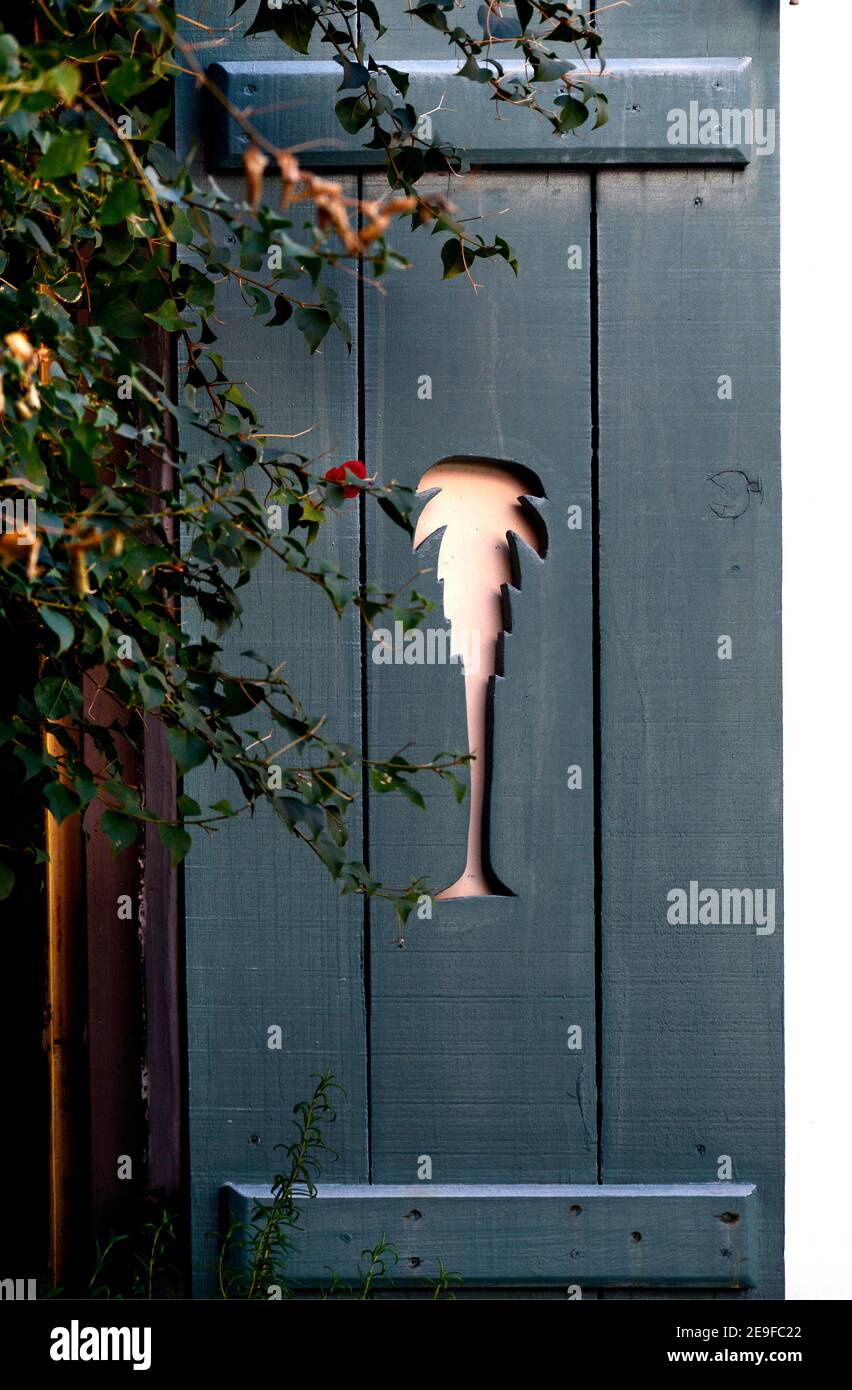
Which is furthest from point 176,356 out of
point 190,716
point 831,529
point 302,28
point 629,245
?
point 831,529

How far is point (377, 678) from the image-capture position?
6.11ft

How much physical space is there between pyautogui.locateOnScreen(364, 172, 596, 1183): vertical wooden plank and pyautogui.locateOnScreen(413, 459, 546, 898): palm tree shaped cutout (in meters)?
0.02

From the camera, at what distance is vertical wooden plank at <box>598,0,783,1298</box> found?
185 centimetres

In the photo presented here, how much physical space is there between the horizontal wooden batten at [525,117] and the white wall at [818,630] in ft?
0.40

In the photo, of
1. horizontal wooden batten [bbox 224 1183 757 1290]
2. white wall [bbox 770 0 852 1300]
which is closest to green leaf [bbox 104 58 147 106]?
white wall [bbox 770 0 852 1300]

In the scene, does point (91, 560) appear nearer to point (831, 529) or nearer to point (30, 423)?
point (30, 423)

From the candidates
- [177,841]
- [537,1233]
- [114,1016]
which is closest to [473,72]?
[177,841]

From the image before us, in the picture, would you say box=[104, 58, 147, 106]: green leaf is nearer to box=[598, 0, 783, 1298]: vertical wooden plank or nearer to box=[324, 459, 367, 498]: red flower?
box=[324, 459, 367, 498]: red flower

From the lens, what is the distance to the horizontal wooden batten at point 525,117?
1833 millimetres

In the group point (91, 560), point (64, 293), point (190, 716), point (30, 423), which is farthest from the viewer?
point (64, 293)

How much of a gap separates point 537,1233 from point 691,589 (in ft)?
3.01

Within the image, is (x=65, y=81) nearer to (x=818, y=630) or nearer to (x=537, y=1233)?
(x=818, y=630)

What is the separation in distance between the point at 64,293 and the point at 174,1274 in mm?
1311

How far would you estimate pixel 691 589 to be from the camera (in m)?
1.86
